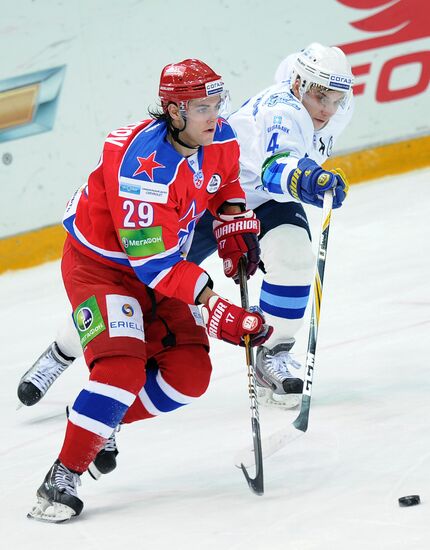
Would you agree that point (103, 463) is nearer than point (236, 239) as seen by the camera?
Yes

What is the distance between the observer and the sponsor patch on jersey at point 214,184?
9.69 feet

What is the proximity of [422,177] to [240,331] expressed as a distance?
12.4ft

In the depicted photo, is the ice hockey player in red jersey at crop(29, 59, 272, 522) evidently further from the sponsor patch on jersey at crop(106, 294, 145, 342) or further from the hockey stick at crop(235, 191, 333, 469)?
the hockey stick at crop(235, 191, 333, 469)

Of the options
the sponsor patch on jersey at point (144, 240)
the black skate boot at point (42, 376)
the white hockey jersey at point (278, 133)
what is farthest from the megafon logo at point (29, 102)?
the sponsor patch on jersey at point (144, 240)

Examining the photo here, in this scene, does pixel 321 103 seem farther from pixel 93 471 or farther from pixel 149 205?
pixel 93 471

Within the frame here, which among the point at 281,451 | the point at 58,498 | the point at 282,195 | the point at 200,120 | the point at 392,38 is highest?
the point at 200,120

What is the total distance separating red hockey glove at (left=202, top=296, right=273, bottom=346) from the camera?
267cm

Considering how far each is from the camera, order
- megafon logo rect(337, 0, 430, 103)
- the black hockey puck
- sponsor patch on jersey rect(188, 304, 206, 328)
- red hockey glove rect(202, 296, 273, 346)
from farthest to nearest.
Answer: megafon logo rect(337, 0, 430, 103) < sponsor patch on jersey rect(188, 304, 206, 328) < red hockey glove rect(202, 296, 273, 346) < the black hockey puck

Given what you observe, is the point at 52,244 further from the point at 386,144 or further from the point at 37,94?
the point at 386,144

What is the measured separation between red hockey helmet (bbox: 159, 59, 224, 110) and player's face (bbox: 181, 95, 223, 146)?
18 millimetres

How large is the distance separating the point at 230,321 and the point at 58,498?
550 millimetres

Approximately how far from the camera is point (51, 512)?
A: 8.81ft

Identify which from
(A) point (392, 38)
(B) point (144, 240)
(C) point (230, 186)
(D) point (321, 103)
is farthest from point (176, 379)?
(A) point (392, 38)

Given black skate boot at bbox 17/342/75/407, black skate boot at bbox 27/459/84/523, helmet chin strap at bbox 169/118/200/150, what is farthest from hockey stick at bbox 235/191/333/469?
black skate boot at bbox 17/342/75/407
